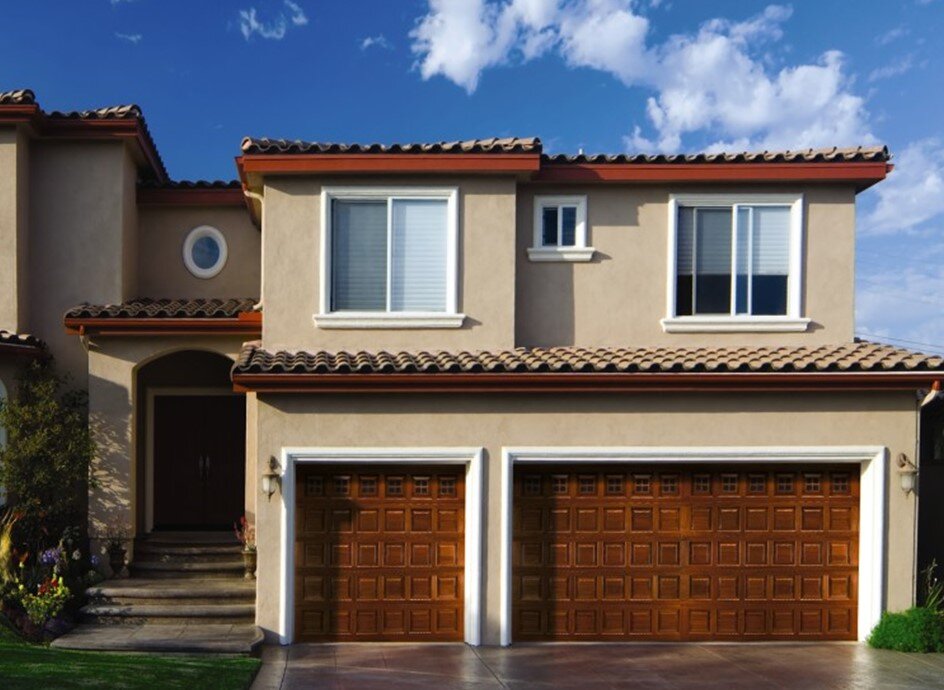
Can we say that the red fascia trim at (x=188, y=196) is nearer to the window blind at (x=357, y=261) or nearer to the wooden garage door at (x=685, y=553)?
the window blind at (x=357, y=261)

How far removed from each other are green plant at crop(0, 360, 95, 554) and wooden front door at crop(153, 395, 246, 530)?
200cm

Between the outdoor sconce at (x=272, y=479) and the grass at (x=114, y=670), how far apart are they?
2.00 meters

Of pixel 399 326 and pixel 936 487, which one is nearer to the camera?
pixel 399 326

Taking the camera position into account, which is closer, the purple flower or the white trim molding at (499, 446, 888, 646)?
the white trim molding at (499, 446, 888, 646)

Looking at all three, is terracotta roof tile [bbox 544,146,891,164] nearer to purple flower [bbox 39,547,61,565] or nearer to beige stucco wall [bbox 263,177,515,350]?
beige stucco wall [bbox 263,177,515,350]

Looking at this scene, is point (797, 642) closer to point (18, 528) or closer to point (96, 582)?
point (96, 582)

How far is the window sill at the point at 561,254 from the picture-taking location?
12633mm

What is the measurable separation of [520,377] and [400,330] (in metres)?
2.12

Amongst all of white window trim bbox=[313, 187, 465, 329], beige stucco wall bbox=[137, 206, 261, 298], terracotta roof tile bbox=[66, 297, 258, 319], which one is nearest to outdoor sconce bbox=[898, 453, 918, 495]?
white window trim bbox=[313, 187, 465, 329]

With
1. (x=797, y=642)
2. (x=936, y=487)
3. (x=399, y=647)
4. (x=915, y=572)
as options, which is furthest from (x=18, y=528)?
(x=936, y=487)

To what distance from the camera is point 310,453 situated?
11.0m

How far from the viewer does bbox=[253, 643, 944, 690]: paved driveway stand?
955cm

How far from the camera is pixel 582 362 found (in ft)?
36.8

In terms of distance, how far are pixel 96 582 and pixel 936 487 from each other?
519 inches
